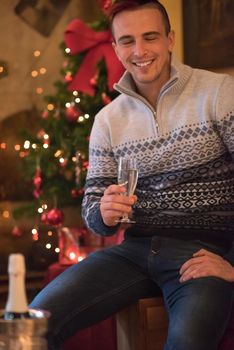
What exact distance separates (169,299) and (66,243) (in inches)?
73.0

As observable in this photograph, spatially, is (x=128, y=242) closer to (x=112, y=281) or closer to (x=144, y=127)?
(x=112, y=281)

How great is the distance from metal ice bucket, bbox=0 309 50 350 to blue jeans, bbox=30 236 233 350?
67 cm

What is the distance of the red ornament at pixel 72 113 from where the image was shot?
340cm

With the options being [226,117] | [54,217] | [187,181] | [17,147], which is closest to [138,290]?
[187,181]

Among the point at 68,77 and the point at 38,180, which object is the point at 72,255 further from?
the point at 68,77

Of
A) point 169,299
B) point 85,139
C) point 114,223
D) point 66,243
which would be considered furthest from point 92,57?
point 169,299

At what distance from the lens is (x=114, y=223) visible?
195cm

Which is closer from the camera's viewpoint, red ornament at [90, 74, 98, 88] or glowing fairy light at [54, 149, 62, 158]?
red ornament at [90, 74, 98, 88]

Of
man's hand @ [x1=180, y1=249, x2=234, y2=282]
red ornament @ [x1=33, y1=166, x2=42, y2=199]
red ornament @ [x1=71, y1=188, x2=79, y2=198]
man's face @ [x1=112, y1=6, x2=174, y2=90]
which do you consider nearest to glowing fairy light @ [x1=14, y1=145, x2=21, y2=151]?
red ornament @ [x1=33, y1=166, x2=42, y2=199]

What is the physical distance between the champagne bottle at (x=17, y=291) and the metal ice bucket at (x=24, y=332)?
19mm

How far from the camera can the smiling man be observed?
71.9 inches

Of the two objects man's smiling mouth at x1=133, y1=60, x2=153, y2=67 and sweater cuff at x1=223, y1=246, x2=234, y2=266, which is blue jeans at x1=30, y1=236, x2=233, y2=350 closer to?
sweater cuff at x1=223, y1=246, x2=234, y2=266

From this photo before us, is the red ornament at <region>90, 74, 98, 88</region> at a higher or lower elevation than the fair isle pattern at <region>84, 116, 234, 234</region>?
higher

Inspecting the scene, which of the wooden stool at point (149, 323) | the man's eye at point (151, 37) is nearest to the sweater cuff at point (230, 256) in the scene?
the wooden stool at point (149, 323)
